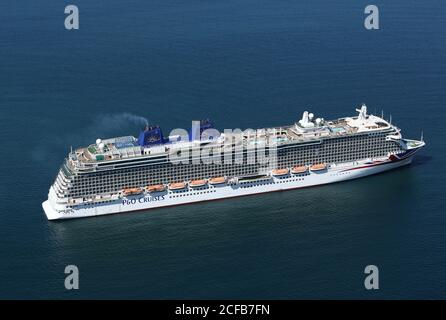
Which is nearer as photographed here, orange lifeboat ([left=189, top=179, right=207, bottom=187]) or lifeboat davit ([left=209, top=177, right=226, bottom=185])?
orange lifeboat ([left=189, top=179, right=207, bottom=187])

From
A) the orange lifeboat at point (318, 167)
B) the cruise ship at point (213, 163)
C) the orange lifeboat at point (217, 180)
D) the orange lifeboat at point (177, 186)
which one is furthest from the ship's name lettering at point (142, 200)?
the orange lifeboat at point (318, 167)

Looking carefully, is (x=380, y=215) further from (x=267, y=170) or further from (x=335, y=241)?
(x=267, y=170)

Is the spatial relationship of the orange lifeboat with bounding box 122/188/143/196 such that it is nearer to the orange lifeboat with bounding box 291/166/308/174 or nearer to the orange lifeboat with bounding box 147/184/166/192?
the orange lifeboat with bounding box 147/184/166/192

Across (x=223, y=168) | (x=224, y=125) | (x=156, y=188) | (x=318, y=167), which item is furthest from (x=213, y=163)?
(x=224, y=125)

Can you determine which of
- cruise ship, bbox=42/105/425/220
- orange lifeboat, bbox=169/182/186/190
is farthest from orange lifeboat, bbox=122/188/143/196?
orange lifeboat, bbox=169/182/186/190

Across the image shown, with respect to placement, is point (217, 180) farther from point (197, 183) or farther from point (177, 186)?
point (177, 186)

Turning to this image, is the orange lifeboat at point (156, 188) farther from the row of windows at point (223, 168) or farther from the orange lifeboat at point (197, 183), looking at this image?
the orange lifeboat at point (197, 183)
